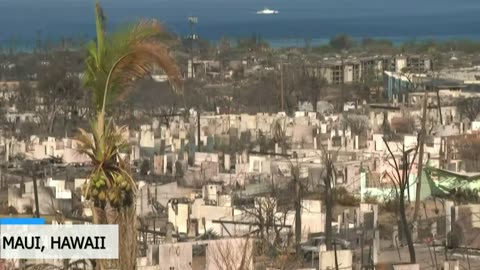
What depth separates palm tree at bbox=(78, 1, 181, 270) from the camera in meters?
7.95

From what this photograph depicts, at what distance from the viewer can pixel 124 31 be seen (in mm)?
8023

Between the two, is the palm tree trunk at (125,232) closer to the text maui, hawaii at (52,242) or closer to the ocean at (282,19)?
the text maui, hawaii at (52,242)

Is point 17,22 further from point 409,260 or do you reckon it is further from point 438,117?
point 409,260

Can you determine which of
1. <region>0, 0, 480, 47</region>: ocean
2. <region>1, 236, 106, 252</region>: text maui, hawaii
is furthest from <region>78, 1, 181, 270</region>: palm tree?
<region>0, 0, 480, 47</region>: ocean

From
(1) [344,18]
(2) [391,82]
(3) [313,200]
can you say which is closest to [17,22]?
(1) [344,18]

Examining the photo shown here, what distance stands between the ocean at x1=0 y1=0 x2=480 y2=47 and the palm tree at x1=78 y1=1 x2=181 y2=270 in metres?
66.9

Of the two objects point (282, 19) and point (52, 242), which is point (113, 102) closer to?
point (52, 242)
